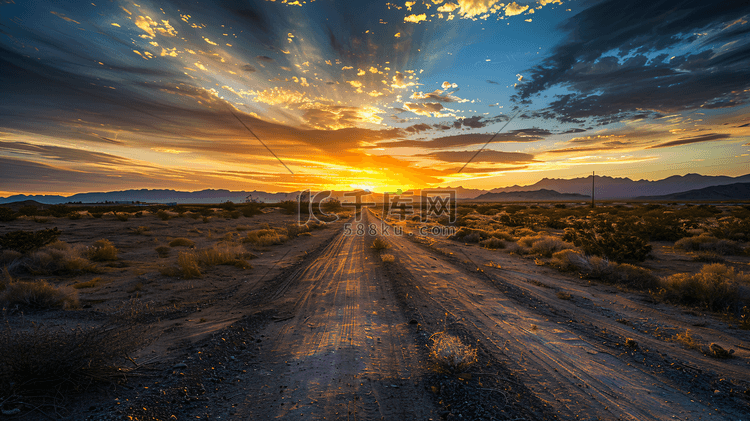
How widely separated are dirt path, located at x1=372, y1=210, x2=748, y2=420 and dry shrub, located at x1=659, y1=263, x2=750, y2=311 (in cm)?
463

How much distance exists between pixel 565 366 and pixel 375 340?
11.3ft

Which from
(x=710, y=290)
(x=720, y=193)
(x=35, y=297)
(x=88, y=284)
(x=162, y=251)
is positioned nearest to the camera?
(x=35, y=297)

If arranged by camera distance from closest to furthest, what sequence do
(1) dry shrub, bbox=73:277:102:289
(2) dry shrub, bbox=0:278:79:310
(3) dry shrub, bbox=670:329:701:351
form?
(3) dry shrub, bbox=670:329:701:351 → (2) dry shrub, bbox=0:278:79:310 → (1) dry shrub, bbox=73:277:102:289

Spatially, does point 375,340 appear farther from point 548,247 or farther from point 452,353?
point 548,247

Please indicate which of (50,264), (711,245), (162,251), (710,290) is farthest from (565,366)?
(162,251)

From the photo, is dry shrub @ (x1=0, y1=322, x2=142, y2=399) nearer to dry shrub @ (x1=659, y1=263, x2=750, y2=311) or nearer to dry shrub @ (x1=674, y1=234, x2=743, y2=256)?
dry shrub @ (x1=659, y1=263, x2=750, y2=311)

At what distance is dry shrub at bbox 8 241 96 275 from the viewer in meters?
10.4

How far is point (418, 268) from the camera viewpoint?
502 inches

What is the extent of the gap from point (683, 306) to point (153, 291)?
16.3 m

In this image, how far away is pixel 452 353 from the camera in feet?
15.8

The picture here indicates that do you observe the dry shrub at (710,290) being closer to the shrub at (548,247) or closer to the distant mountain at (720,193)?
the shrub at (548,247)

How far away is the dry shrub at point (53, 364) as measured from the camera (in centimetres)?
340

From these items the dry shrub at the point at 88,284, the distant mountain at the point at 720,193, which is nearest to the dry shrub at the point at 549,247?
the dry shrub at the point at 88,284

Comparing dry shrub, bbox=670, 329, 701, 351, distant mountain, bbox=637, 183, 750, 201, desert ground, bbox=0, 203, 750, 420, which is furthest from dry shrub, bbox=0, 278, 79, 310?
distant mountain, bbox=637, 183, 750, 201
